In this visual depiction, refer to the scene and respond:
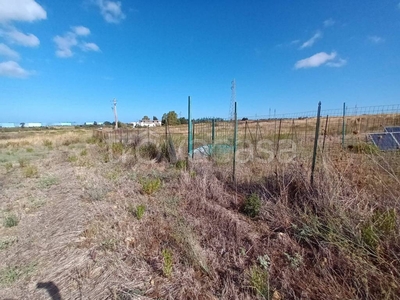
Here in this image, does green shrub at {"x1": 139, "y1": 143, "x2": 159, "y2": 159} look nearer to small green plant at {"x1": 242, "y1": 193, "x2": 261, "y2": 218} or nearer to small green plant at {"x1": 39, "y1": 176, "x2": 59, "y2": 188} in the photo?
small green plant at {"x1": 39, "y1": 176, "x2": 59, "y2": 188}

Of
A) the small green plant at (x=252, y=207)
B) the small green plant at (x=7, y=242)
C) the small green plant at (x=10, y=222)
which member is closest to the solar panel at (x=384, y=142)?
the small green plant at (x=252, y=207)

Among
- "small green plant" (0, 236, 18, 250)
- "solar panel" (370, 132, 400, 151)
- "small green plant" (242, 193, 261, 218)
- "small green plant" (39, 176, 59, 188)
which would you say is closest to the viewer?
"small green plant" (0, 236, 18, 250)

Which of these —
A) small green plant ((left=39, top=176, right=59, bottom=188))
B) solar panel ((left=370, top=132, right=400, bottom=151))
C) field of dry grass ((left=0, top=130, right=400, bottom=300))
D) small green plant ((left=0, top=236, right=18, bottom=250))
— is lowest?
small green plant ((left=0, top=236, right=18, bottom=250))

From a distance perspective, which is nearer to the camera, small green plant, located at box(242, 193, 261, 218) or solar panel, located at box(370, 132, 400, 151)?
small green plant, located at box(242, 193, 261, 218)

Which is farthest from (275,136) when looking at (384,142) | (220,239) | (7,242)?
(7,242)

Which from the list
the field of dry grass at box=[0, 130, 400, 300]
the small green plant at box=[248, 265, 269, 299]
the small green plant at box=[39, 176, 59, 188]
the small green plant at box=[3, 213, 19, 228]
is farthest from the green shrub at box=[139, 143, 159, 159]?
the small green plant at box=[248, 265, 269, 299]

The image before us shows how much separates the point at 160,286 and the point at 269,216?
1.83 meters

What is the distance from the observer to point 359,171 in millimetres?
3072

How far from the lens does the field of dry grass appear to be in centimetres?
179

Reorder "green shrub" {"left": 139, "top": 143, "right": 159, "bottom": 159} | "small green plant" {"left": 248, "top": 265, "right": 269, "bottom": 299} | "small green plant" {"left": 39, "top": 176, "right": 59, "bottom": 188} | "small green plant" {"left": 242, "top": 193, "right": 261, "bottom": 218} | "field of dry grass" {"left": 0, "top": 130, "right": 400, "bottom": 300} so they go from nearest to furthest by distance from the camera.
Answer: "small green plant" {"left": 248, "top": 265, "right": 269, "bottom": 299} < "field of dry grass" {"left": 0, "top": 130, "right": 400, "bottom": 300} < "small green plant" {"left": 242, "top": 193, "right": 261, "bottom": 218} < "small green plant" {"left": 39, "top": 176, "right": 59, "bottom": 188} < "green shrub" {"left": 139, "top": 143, "right": 159, "bottom": 159}

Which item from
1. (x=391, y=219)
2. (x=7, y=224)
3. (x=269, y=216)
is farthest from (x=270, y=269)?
(x=7, y=224)

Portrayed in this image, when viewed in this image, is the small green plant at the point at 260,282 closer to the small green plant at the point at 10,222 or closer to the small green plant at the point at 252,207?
the small green plant at the point at 252,207

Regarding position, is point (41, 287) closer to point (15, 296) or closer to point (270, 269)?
point (15, 296)

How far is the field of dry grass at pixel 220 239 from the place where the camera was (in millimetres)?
1785
